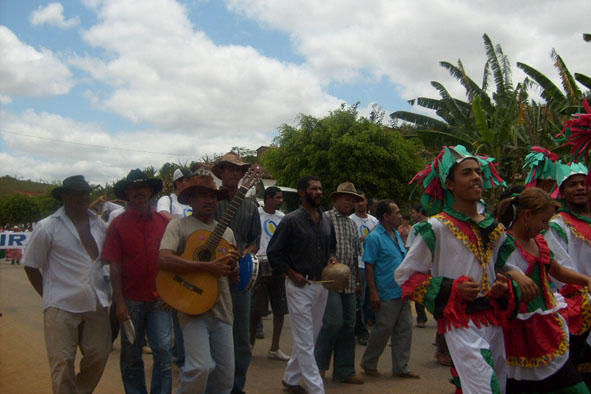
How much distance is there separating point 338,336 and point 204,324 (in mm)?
2361

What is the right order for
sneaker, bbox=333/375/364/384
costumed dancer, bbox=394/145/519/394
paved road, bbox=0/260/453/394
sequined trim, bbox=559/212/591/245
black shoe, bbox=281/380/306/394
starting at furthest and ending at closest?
1. sneaker, bbox=333/375/364/384
2. paved road, bbox=0/260/453/394
3. black shoe, bbox=281/380/306/394
4. sequined trim, bbox=559/212/591/245
5. costumed dancer, bbox=394/145/519/394

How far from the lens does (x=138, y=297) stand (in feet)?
15.4

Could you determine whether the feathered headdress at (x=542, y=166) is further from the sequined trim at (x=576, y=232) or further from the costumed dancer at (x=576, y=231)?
the sequined trim at (x=576, y=232)

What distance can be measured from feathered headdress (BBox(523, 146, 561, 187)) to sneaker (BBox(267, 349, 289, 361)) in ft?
12.4

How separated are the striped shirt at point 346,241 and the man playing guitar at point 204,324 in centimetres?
220

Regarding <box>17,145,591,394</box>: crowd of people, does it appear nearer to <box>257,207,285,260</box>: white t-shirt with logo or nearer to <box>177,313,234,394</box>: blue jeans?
<box>177,313,234,394</box>: blue jeans

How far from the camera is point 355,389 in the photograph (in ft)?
19.4

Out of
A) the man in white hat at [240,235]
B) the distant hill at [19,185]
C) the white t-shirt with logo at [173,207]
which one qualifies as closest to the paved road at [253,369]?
the man in white hat at [240,235]

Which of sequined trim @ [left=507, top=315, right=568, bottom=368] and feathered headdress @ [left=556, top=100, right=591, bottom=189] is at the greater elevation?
feathered headdress @ [left=556, top=100, right=591, bottom=189]

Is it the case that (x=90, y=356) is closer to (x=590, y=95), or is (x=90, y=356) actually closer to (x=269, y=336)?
(x=269, y=336)

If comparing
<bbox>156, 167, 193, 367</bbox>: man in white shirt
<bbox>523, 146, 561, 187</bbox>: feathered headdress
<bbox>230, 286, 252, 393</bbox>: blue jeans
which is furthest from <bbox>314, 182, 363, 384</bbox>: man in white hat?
<bbox>523, 146, 561, 187</bbox>: feathered headdress

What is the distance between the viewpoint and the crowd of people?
3.64m

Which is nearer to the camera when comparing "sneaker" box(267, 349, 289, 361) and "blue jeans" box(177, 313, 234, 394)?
"blue jeans" box(177, 313, 234, 394)

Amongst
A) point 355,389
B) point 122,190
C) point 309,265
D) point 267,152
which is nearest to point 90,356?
point 122,190
